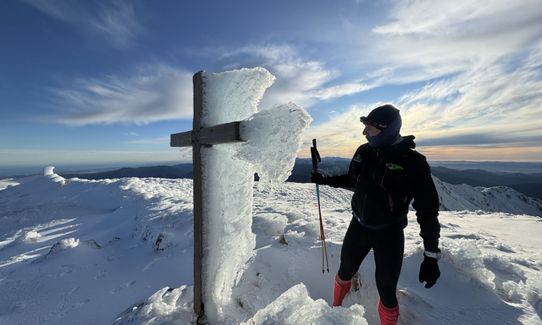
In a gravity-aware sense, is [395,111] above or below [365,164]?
above

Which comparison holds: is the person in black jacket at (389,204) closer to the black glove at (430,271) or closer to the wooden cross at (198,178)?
the black glove at (430,271)

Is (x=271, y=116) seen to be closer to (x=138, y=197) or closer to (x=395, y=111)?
(x=395, y=111)

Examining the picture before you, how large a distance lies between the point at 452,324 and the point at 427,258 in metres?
1.10

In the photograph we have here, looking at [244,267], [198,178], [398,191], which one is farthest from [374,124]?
[244,267]

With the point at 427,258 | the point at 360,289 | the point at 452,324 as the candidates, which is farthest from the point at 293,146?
the point at 452,324

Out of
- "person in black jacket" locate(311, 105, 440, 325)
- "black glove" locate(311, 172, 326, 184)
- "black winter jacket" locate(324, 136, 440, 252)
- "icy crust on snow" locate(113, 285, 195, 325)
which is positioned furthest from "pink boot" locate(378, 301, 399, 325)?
"icy crust on snow" locate(113, 285, 195, 325)

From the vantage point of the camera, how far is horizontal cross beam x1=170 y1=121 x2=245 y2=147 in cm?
281

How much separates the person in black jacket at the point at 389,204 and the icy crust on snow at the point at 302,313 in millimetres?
631

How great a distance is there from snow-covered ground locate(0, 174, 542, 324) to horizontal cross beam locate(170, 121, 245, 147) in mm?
1816

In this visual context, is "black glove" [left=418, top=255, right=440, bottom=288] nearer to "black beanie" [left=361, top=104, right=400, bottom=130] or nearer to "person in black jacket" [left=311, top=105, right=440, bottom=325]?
"person in black jacket" [left=311, top=105, right=440, bottom=325]

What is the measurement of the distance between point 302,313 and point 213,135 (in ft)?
6.65

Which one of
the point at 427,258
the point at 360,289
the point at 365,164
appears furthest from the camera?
the point at 360,289

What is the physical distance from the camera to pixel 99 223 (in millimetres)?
11641

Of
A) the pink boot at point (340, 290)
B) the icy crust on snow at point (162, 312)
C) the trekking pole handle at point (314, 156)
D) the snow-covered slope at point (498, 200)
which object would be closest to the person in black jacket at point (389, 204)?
the pink boot at point (340, 290)
